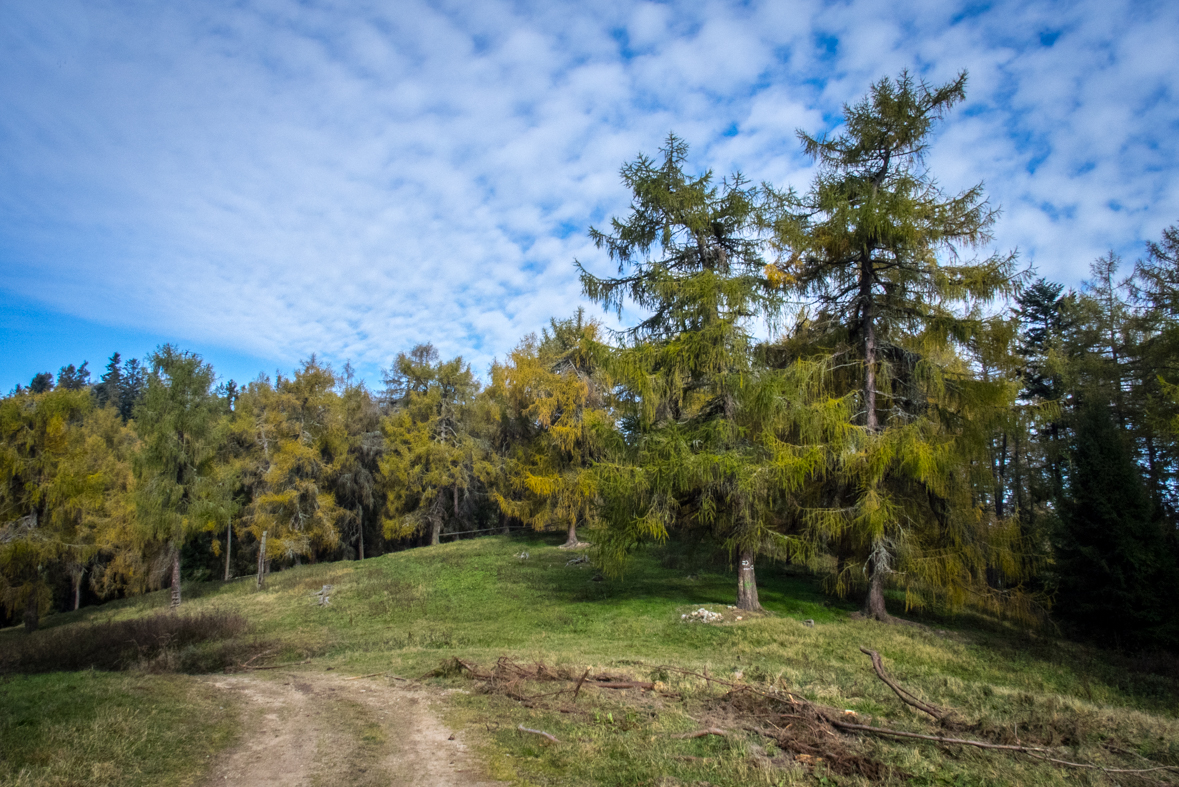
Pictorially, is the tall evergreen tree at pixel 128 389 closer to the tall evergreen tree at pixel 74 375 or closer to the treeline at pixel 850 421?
the tall evergreen tree at pixel 74 375

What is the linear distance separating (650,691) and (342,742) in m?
Answer: 4.24

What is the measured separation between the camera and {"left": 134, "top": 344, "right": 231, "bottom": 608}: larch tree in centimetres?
2309

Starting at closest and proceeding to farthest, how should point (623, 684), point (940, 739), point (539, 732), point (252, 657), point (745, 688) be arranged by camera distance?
1. point (940, 739)
2. point (539, 732)
3. point (745, 688)
4. point (623, 684)
5. point (252, 657)

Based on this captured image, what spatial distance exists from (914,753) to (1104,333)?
23982mm

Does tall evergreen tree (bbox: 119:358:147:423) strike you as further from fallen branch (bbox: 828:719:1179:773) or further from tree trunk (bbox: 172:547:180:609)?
fallen branch (bbox: 828:719:1179:773)

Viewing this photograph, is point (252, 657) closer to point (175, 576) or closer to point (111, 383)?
point (175, 576)

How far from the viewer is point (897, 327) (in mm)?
17266

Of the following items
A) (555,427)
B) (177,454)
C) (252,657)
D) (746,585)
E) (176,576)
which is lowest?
(176,576)

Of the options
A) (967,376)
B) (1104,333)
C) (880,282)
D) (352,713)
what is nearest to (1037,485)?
(1104,333)

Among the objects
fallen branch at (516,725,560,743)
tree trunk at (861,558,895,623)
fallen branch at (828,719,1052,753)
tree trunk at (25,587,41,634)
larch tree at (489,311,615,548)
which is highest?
larch tree at (489,311,615,548)

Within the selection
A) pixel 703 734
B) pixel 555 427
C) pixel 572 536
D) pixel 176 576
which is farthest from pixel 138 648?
pixel 572 536

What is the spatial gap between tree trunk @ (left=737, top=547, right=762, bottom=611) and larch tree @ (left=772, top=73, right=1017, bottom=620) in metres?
2.29

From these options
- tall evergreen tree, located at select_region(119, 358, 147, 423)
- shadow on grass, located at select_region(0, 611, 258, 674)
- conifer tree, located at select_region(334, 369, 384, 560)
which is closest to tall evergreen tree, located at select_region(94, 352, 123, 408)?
tall evergreen tree, located at select_region(119, 358, 147, 423)

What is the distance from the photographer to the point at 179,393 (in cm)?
2394
